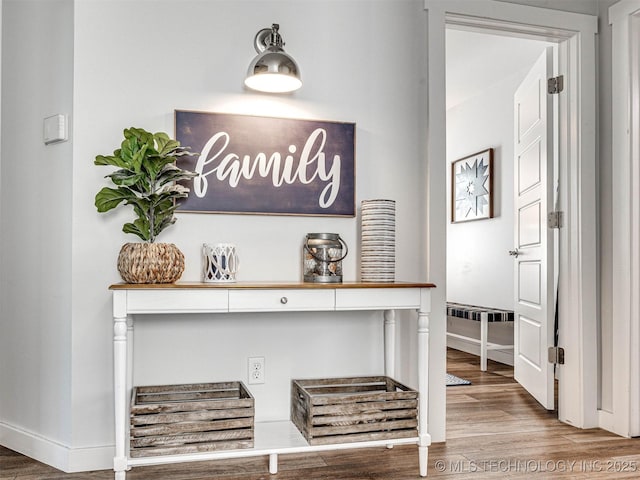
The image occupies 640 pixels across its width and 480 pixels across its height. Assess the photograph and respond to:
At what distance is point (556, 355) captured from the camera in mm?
3240

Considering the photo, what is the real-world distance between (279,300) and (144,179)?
700 millimetres

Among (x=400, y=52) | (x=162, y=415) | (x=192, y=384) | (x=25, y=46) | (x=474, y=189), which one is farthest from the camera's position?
(x=474, y=189)

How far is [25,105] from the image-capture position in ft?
8.82

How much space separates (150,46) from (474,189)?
13.0 feet

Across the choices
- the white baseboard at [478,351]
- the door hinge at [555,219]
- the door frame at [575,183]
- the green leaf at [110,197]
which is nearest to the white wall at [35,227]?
the green leaf at [110,197]

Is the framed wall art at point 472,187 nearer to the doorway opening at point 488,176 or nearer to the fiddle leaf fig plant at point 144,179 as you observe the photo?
the doorway opening at point 488,176

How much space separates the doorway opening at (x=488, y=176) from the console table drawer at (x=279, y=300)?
245cm

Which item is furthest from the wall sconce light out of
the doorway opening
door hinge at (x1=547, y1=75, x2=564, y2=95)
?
the doorway opening

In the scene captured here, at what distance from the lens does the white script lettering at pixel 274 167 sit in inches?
102

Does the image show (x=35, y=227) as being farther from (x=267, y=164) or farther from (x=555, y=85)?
(x=555, y=85)

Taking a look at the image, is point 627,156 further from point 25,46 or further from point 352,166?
point 25,46

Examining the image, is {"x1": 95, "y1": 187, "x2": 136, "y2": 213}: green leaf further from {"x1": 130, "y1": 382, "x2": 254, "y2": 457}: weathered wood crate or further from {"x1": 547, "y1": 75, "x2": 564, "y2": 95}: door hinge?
{"x1": 547, "y1": 75, "x2": 564, "y2": 95}: door hinge

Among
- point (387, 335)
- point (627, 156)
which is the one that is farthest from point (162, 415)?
point (627, 156)

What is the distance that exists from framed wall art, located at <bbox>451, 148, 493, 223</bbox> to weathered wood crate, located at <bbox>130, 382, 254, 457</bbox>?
12.6 feet
